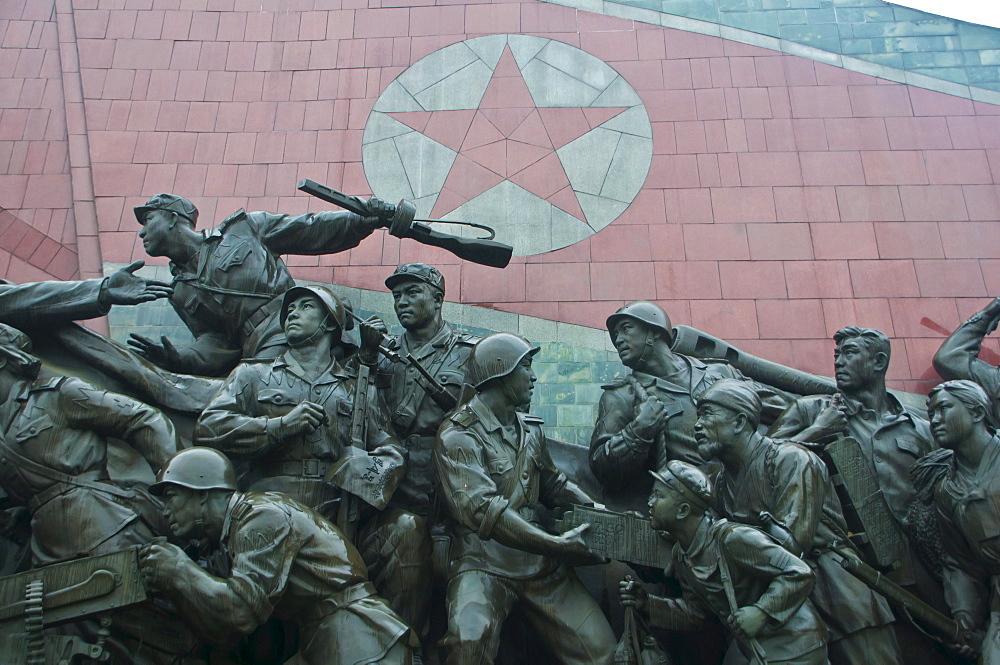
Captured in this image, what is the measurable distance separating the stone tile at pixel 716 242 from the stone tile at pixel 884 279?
1102 mm

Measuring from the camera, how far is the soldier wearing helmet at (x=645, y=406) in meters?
7.37

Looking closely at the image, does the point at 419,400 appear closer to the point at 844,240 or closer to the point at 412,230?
the point at 412,230

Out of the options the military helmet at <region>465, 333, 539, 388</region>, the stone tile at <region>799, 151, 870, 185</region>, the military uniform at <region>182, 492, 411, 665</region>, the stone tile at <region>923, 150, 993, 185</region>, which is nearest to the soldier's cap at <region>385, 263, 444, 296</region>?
the military helmet at <region>465, 333, 539, 388</region>

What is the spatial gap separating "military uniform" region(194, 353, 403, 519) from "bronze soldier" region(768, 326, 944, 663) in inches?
121

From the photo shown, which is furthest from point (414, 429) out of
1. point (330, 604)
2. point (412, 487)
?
point (330, 604)

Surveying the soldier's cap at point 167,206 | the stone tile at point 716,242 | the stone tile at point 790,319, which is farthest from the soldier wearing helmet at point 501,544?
the stone tile at point 716,242

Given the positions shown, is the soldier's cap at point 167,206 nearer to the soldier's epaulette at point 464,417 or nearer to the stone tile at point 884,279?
the soldier's epaulette at point 464,417

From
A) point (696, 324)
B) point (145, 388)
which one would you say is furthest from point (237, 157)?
point (696, 324)

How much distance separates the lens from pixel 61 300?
773cm

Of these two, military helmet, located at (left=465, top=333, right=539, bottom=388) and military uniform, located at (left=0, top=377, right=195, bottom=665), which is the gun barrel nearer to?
military helmet, located at (left=465, top=333, right=539, bottom=388)

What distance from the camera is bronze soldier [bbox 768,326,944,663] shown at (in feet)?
23.7

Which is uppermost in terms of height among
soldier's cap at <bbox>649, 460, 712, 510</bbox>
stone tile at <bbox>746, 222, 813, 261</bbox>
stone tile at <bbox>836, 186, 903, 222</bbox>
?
stone tile at <bbox>836, 186, 903, 222</bbox>

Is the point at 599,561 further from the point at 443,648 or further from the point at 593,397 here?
the point at 593,397

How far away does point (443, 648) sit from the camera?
20.2 feet
